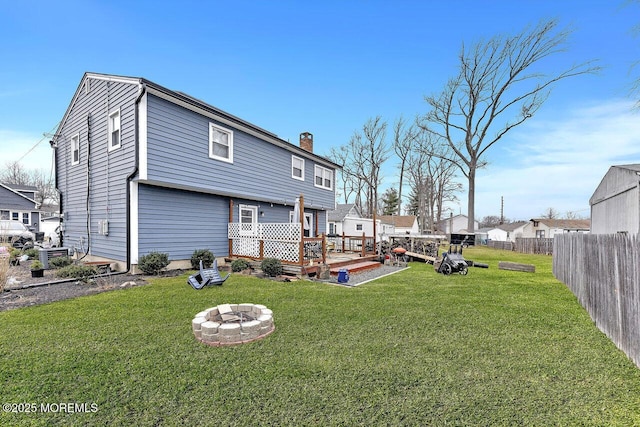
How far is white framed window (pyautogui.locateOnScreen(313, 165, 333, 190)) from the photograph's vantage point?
15406mm

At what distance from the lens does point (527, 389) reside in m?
2.67

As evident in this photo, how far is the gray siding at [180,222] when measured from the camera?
855 centimetres

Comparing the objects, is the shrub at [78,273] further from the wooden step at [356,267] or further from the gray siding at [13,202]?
the gray siding at [13,202]

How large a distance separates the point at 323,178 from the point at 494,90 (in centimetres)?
1757

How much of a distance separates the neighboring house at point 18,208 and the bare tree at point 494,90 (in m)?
36.7

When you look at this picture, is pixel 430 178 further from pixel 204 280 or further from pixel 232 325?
pixel 232 325

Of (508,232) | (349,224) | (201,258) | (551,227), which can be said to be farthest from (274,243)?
(508,232)

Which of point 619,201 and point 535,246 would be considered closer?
point 619,201

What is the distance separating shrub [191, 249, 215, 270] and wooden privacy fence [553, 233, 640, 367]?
9445mm

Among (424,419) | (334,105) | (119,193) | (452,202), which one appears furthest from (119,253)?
(452,202)

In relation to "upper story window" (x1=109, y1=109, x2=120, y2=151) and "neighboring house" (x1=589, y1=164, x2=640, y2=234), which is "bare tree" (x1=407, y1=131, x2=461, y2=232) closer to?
"neighboring house" (x1=589, y1=164, x2=640, y2=234)

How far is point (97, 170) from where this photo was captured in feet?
32.9

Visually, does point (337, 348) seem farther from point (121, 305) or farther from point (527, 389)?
point (121, 305)

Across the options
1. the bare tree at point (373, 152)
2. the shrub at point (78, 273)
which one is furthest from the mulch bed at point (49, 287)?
the bare tree at point (373, 152)
